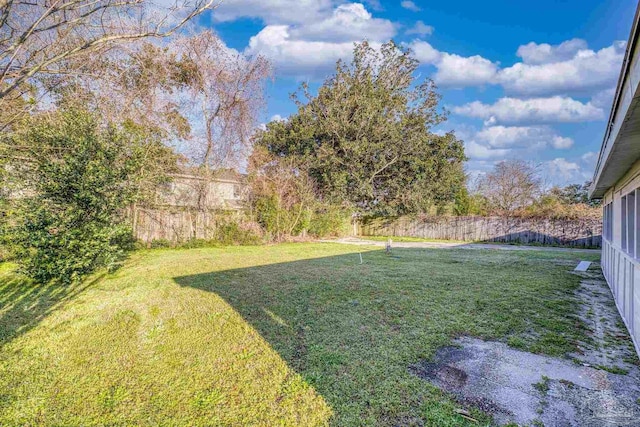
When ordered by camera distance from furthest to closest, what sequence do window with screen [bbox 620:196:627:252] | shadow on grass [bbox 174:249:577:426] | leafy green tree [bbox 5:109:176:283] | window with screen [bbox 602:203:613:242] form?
window with screen [bbox 602:203:613:242], leafy green tree [bbox 5:109:176:283], window with screen [bbox 620:196:627:252], shadow on grass [bbox 174:249:577:426]

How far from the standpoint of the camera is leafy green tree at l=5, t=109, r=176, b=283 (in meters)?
5.48

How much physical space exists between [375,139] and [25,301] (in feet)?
49.0

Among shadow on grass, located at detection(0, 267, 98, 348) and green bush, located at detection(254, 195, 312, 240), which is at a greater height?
green bush, located at detection(254, 195, 312, 240)

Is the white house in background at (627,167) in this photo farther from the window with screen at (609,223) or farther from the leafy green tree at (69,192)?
the leafy green tree at (69,192)

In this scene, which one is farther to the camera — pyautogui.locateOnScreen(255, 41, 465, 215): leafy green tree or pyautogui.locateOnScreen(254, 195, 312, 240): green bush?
pyautogui.locateOnScreen(255, 41, 465, 215): leafy green tree

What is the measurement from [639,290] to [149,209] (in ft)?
38.6

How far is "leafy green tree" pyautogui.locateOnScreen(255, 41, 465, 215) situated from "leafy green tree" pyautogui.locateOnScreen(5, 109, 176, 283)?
9735mm

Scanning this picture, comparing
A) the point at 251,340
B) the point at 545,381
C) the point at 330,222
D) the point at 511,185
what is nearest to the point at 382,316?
the point at 251,340

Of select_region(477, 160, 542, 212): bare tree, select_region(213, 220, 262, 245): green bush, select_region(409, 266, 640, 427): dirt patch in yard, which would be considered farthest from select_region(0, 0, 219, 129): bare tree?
select_region(477, 160, 542, 212): bare tree

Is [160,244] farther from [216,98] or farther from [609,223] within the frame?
[609,223]

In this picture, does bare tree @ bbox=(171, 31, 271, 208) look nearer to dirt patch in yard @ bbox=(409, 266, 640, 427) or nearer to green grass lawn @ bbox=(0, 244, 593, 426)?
green grass lawn @ bbox=(0, 244, 593, 426)

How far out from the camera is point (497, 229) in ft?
50.7

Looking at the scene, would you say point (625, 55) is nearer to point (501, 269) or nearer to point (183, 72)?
point (501, 269)

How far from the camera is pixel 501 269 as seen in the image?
7.52 m
